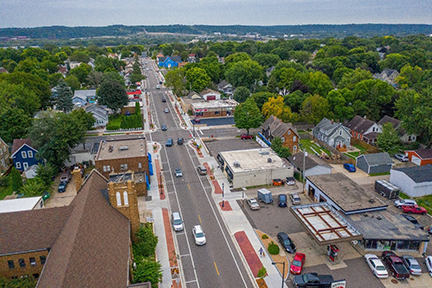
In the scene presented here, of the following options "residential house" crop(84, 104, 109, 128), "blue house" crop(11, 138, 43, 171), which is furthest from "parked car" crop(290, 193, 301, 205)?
"residential house" crop(84, 104, 109, 128)

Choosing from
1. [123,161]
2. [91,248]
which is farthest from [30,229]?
[123,161]

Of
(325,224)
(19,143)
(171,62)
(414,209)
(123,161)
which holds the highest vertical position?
(171,62)

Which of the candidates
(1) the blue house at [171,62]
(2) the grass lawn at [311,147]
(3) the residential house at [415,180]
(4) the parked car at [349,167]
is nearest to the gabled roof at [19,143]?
(2) the grass lawn at [311,147]

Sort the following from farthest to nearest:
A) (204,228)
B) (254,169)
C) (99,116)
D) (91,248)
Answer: (99,116)
(254,169)
(204,228)
(91,248)

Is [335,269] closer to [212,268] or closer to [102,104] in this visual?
[212,268]

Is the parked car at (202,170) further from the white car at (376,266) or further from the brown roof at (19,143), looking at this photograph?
the brown roof at (19,143)

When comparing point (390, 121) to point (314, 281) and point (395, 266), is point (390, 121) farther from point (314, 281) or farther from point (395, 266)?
point (314, 281)

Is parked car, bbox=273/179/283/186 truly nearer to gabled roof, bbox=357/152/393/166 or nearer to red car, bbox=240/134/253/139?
gabled roof, bbox=357/152/393/166

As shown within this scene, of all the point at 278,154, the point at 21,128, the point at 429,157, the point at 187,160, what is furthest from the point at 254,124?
the point at 21,128
